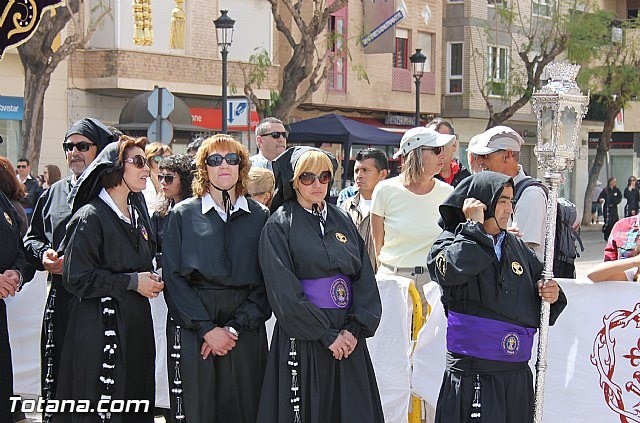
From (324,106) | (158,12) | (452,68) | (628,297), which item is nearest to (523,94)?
(452,68)

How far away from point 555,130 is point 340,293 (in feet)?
5.21

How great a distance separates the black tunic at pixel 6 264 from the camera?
6.57m

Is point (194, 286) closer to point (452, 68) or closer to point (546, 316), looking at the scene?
point (546, 316)

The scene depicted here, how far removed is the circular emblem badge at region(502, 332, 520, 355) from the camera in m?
5.53

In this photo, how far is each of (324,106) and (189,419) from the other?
28.4 m

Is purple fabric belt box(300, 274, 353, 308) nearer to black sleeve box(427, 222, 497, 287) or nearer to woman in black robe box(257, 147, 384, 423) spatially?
woman in black robe box(257, 147, 384, 423)

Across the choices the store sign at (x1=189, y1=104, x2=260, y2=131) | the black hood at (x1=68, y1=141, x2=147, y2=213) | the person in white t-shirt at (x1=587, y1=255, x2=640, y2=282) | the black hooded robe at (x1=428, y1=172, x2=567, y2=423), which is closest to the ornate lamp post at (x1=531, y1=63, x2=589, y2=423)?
the black hooded robe at (x1=428, y1=172, x2=567, y2=423)

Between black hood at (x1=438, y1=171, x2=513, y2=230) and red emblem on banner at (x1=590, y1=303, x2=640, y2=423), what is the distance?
157cm

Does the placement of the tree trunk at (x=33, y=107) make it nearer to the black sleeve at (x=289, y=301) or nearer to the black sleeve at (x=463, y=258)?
the black sleeve at (x=289, y=301)

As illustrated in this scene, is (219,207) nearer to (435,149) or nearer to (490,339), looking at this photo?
(490,339)

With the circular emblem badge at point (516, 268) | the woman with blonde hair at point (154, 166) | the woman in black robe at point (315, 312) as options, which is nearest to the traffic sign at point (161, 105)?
the woman with blonde hair at point (154, 166)

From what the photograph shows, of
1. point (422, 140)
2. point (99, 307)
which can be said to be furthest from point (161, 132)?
point (99, 307)

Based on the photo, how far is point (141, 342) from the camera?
6.14 metres

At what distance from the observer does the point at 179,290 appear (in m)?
5.71
